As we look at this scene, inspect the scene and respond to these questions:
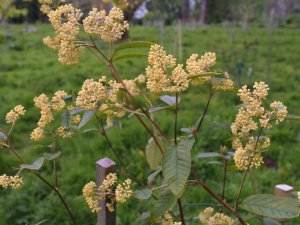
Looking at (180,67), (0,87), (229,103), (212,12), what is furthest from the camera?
(212,12)

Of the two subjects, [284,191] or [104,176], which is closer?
[104,176]

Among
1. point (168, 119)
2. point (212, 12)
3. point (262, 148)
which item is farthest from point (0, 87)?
point (212, 12)

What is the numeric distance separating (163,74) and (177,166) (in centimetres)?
22

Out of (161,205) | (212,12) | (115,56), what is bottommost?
(212,12)

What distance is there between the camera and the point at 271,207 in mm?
1049

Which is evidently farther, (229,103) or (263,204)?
(229,103)

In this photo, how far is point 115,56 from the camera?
1.15 m

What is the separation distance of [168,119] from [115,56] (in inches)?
114

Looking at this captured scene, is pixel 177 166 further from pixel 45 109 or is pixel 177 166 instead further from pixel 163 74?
pixel 45 109

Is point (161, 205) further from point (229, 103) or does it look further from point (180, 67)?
point (229, 103)

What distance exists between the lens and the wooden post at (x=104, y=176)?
1313mm

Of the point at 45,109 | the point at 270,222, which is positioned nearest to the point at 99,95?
the point at 45,109

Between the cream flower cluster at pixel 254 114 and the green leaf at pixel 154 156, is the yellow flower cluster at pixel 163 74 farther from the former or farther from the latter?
the green leaf at pixel 154 156

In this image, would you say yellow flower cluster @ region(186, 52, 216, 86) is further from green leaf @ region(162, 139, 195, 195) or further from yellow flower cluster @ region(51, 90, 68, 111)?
yellow flower cluster @ region(51, 90, 68, 111)
